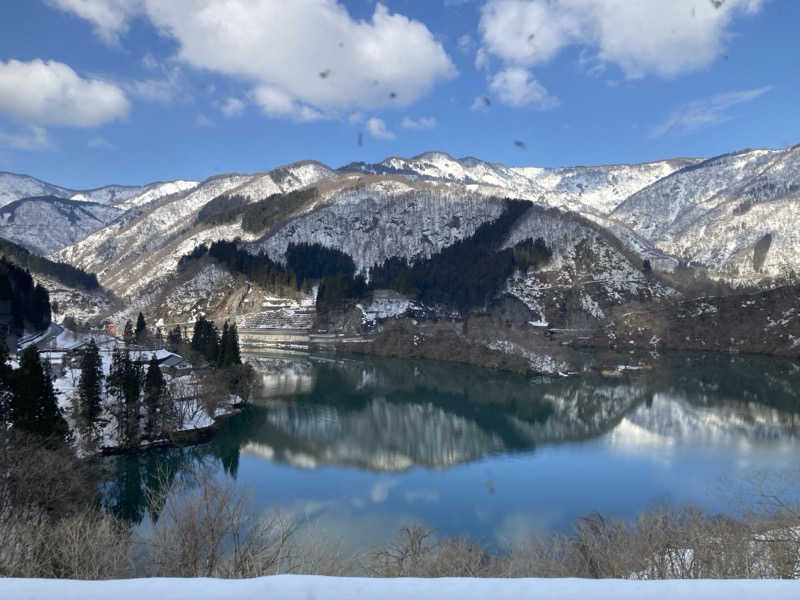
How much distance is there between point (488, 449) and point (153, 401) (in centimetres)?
1803

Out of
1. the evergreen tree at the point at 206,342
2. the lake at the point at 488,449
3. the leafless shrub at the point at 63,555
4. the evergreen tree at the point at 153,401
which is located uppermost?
the evergreen tree at the point at 206,342

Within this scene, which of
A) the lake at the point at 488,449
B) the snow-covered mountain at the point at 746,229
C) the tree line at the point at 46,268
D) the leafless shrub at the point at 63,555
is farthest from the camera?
the snow-covered mountain at the point at 746,229

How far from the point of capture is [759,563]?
8430 mm

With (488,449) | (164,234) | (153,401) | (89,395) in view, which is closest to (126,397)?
(153,401)

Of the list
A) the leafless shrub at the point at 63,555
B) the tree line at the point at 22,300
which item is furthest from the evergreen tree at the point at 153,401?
the tree line at the point at 22,300

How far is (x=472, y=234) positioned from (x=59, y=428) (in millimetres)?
101691

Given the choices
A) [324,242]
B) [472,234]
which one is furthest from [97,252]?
[472,234]

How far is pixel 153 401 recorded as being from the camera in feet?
89.6

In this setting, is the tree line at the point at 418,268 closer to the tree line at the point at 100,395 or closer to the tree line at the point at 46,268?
the tree line at the point at 46,268

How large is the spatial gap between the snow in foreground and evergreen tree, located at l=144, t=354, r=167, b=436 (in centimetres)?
2584

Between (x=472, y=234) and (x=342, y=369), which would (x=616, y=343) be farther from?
(x=472, y=234)

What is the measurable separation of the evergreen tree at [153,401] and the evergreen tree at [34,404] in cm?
601

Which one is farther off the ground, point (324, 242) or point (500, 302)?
point (324, 242)

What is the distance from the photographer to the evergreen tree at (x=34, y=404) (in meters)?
19.5
